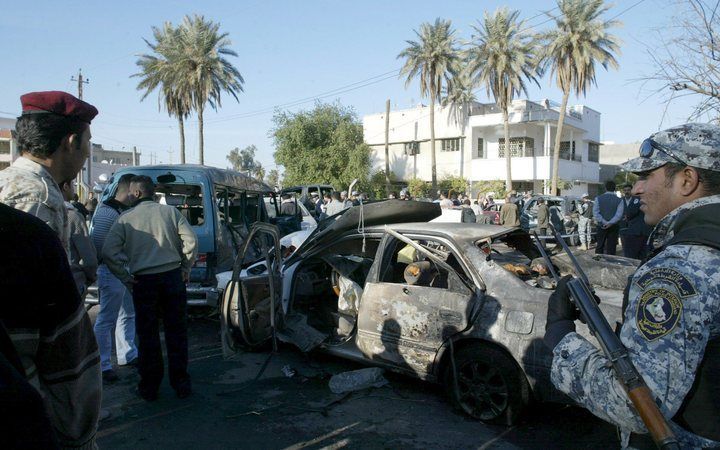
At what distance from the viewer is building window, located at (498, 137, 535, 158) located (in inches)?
1435

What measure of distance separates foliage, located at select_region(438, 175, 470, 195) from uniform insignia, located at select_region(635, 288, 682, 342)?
112ft

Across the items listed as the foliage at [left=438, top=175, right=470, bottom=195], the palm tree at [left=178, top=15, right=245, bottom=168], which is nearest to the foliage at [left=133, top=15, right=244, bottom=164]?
the palm tree at [left=178, top=15, right=245, bottom=168]

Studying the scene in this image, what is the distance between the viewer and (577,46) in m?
29.2

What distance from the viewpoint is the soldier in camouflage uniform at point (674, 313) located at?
1.39 metres

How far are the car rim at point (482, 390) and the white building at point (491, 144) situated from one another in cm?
3136

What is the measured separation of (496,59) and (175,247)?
3101cm

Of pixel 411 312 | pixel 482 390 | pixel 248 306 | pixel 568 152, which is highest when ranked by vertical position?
pixel 568 152

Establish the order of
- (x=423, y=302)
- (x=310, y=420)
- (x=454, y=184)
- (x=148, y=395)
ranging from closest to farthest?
(x=310, y=420) < (x=423, y=302) < (x=148, y=395) < (x=454, y=184)

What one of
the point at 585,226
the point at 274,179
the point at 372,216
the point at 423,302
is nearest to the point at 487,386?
the point at 423,302

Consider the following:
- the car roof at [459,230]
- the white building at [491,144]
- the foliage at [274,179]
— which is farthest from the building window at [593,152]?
the car roof at [459,230]

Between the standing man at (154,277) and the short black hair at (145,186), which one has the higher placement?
the short black hair at (145,186)

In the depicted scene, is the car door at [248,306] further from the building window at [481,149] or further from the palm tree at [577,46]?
the building window at [481,149]

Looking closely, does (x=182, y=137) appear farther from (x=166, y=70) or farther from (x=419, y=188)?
(x=419, y=188)

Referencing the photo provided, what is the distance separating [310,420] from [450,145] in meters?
35.5
